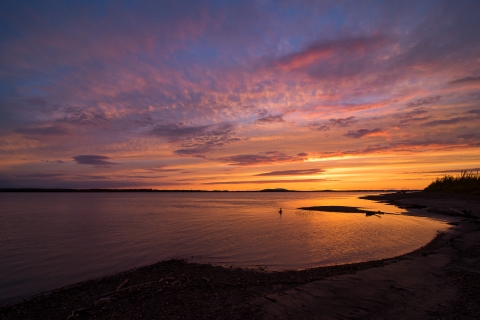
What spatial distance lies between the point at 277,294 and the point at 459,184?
84.1 metres

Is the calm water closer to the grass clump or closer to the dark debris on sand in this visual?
the dark debris on sand

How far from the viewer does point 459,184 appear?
234 feet

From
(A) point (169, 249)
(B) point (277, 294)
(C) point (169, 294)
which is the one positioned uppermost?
(B) point (277, 294)

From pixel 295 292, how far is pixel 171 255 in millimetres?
11812

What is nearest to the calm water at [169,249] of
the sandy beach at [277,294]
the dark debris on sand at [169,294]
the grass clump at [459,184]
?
the dark debris on sand at [169,294]

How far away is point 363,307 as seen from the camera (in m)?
8.85

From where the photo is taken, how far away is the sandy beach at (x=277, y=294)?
8602mm

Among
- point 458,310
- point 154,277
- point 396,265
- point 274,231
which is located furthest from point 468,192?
point 154,277

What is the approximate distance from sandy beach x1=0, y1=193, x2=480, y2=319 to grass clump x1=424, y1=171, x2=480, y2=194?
64.8 meters

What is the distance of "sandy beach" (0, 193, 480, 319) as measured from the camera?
860cm

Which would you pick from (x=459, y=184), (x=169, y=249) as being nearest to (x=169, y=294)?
(x=169, y=249)

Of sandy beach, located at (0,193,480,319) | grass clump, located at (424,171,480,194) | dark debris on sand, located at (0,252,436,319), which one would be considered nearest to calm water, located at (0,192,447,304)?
dark debris on sand, located at (0,252,436,319)

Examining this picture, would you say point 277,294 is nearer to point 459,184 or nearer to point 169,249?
point 169,249

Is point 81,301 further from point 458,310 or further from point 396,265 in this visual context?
point 396,265
